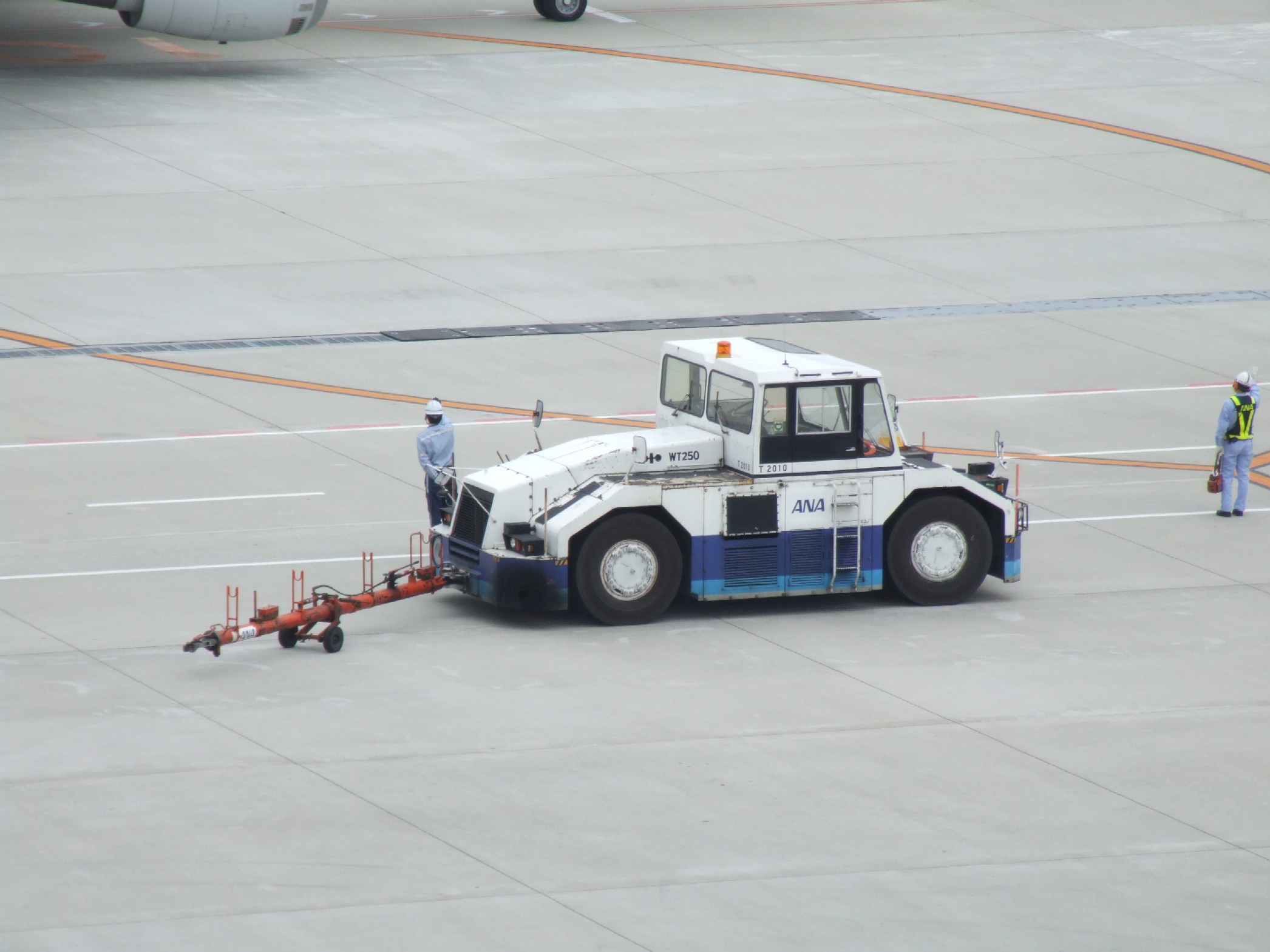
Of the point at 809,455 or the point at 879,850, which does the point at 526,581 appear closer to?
the point at 809,455

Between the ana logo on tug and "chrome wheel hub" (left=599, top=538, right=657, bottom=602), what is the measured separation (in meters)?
1.46

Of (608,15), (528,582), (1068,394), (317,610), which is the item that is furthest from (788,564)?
(608,15)

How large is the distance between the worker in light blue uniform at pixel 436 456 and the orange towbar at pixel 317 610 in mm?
787

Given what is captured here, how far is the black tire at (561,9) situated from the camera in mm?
53875

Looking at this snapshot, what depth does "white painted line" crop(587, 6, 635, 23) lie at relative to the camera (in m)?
54.7

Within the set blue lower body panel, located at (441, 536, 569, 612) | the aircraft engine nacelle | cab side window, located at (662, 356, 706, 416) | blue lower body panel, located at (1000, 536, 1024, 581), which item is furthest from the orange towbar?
the aircraft engine nacelle

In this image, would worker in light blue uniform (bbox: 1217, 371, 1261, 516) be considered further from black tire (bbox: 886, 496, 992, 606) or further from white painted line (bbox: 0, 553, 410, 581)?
white painted line (bbox: 0, 553, 410, 581)

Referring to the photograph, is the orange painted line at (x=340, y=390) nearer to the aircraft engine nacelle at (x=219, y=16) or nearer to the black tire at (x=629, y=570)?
the black tire at (x=629, y=570)

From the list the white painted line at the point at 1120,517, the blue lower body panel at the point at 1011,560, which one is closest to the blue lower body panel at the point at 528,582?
the blue lower body panel at the point at 1011,560

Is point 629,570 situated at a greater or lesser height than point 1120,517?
lesser

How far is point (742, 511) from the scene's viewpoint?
20.0 metres

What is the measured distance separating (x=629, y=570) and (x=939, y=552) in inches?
125

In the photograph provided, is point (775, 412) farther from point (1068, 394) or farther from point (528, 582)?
point (1068, 394)

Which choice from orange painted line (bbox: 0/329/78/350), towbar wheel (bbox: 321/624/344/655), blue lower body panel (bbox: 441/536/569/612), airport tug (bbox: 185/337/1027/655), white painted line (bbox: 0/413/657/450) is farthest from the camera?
orange painted line (bbox: 0/329/78/350)
